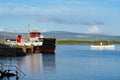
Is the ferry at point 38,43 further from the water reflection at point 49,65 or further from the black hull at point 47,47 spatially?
the water reflection at point 49,65

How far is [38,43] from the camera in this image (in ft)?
480

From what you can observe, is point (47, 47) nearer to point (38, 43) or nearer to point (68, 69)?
point (38, 43)

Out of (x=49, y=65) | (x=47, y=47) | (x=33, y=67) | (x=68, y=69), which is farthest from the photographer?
(x=47, y=47)

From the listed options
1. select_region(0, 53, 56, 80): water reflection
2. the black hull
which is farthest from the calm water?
the black hull

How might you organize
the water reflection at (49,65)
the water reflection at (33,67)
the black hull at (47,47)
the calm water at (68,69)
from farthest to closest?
the black hull at (47,47), the water reflection at (49,65), the water reflection at (33,67), the calm water at (68,69)

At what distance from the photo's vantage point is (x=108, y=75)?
6391 centimetres

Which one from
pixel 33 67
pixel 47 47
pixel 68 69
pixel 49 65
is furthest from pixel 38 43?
pixel 68 69

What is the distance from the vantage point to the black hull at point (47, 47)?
142250 mm

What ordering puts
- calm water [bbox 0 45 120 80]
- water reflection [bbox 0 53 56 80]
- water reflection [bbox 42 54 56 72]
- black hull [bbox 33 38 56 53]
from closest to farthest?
calm water [bbox 0 45 120 80] < water reflection [bbox 0 53 56 80] < water reflection [bbox 42 54 56 72] < black hull [bbox 33 38 56 53]

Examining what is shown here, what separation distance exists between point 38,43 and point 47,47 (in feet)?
10.7

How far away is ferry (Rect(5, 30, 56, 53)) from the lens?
143375 mm

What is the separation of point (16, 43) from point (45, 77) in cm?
9433

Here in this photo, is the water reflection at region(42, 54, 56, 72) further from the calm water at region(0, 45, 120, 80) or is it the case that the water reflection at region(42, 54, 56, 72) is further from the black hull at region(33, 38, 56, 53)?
the black hull at region(33, 38, 56, 53)

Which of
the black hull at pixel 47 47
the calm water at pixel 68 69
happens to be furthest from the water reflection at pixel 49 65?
the black hull at pixel 47 47
